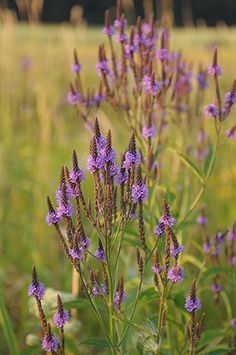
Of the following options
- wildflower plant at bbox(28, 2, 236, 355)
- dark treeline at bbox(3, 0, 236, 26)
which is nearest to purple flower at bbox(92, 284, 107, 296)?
wildflower plant at bbox(28, 2, 236, 355)

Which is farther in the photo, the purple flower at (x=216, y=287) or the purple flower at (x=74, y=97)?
the purple flower at (x=216, y=287)

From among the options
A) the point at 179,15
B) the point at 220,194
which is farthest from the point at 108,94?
the point at 179,15

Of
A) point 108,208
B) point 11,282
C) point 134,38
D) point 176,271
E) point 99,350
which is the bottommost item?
point 99,350

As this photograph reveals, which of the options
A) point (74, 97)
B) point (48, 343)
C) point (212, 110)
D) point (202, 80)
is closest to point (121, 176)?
point (48, 343)

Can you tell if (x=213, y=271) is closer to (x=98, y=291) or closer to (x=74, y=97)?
(x=98, y=291)

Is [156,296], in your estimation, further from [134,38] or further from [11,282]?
[11,282]

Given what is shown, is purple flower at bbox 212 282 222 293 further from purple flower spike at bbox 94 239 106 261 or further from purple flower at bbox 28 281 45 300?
purple flower at bbox 28 281 45 300

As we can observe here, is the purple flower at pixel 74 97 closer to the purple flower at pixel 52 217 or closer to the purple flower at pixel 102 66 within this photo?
the purple flower at pixel 102 66

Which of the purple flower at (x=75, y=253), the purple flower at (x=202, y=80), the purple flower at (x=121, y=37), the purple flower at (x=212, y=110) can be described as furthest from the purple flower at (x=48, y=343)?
the purple flower at (x=202, y=80)
